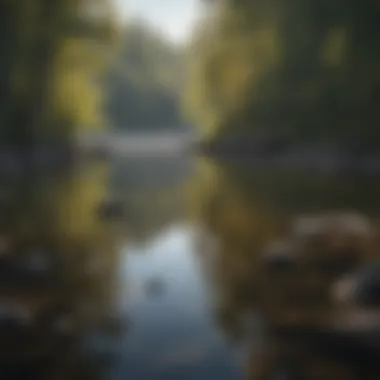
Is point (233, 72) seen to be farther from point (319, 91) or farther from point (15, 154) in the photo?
point (15, 154)

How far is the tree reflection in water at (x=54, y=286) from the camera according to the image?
352 cm

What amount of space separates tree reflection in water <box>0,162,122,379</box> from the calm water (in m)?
0.01

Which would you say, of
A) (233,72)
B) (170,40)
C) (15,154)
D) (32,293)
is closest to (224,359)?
(32,293)

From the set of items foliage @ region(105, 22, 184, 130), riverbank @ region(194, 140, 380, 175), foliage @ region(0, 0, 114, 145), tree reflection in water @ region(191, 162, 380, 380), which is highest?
foliage @ region(105, 22, 184, 130)

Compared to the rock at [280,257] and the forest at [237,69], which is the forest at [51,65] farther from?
the rock at [280,257]

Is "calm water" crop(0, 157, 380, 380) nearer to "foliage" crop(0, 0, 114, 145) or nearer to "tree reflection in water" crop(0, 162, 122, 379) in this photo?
"tree reflection in water" crop(0, 162, 122, 379)

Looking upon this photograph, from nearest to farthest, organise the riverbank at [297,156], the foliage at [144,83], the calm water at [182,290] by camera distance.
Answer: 1. the calm water at [182,290]
2. the riverbank at [297,156]
3. the foliage at [144,83]

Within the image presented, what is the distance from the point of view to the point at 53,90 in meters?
14.0

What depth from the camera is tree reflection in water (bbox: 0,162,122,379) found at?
3.52 m

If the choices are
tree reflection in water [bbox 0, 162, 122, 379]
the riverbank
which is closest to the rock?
tree reflection in water [bbox 0, 162, 122, 379]

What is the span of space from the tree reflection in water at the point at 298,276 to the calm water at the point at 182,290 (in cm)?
1

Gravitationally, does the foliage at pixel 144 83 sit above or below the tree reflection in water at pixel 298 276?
above

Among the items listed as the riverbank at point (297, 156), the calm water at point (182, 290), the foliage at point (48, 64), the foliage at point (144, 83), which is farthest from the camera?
the foliage at point (144, 83)

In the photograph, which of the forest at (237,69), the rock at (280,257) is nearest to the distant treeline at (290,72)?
the forest at (237,69)
